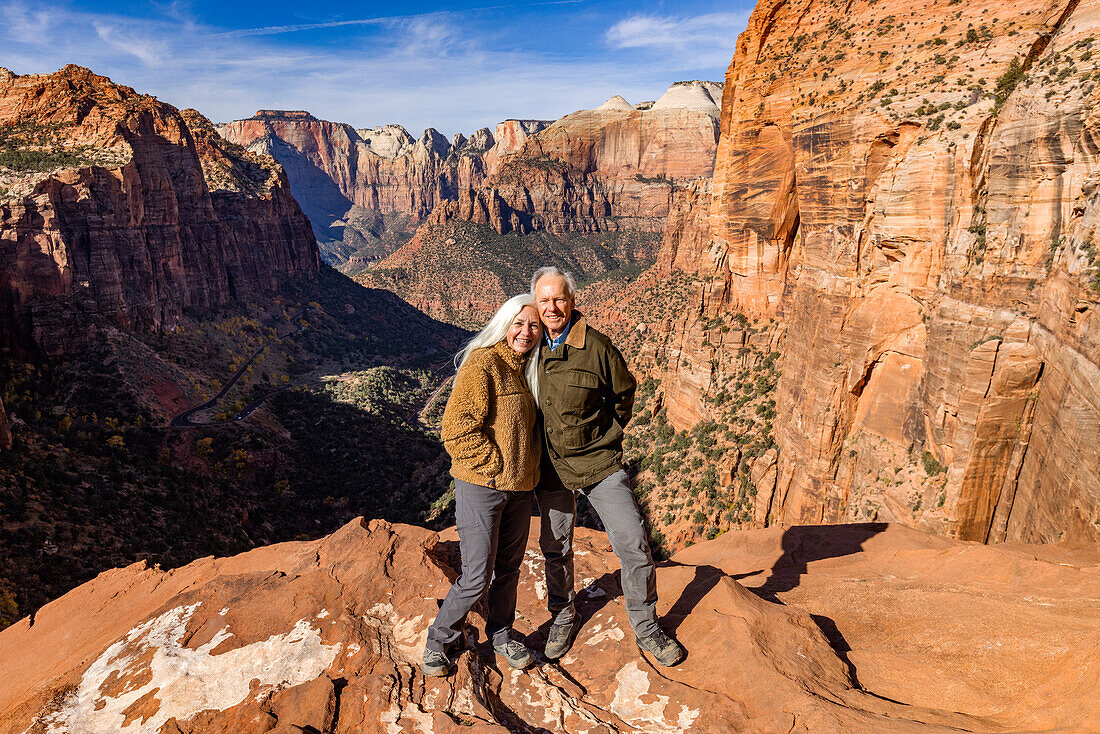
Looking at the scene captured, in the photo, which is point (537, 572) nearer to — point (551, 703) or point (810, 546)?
point (551, 703)

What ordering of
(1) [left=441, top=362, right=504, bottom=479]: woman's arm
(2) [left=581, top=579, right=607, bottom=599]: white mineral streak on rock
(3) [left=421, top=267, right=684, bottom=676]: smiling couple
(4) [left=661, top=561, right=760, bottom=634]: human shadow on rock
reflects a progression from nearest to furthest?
1. (1) [left=441, top=362, right=504, bottom=479]: woman's arm
2. (3) [left=421, top=267, right=684, bottom=676]: smiling couple
3. (4) [left=661, top=561, right=760, bottom=634]: human shadow on rock
4. (2) [left=581, top=579, right=607, bottom=599]: white mineral streak on rock

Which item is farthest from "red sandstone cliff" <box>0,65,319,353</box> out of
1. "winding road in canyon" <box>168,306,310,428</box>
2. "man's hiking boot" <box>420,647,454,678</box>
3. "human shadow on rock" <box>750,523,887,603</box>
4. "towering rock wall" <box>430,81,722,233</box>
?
"towering rock wall" <box>430,81,722,233</box>

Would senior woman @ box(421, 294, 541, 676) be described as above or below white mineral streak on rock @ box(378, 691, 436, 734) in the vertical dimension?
Result: above

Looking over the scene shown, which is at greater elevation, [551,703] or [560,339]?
[560,339]

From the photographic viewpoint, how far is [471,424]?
18.6ft

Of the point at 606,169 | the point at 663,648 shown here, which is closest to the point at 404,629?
the point at 663,648

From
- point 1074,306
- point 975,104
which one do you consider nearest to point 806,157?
point 975,104

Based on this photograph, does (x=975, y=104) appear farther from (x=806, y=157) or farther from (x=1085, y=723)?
(x=1085, y=723)

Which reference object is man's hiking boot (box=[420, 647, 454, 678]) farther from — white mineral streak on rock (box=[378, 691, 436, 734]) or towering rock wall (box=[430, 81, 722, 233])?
towering rock wall (box=[430, 81, 722, 233])

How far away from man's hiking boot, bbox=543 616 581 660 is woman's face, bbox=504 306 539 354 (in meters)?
3.41

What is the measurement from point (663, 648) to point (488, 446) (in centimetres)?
302

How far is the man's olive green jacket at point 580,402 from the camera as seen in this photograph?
19.8 feet

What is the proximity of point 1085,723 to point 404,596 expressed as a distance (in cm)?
697

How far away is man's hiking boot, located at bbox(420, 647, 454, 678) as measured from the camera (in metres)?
5.84
